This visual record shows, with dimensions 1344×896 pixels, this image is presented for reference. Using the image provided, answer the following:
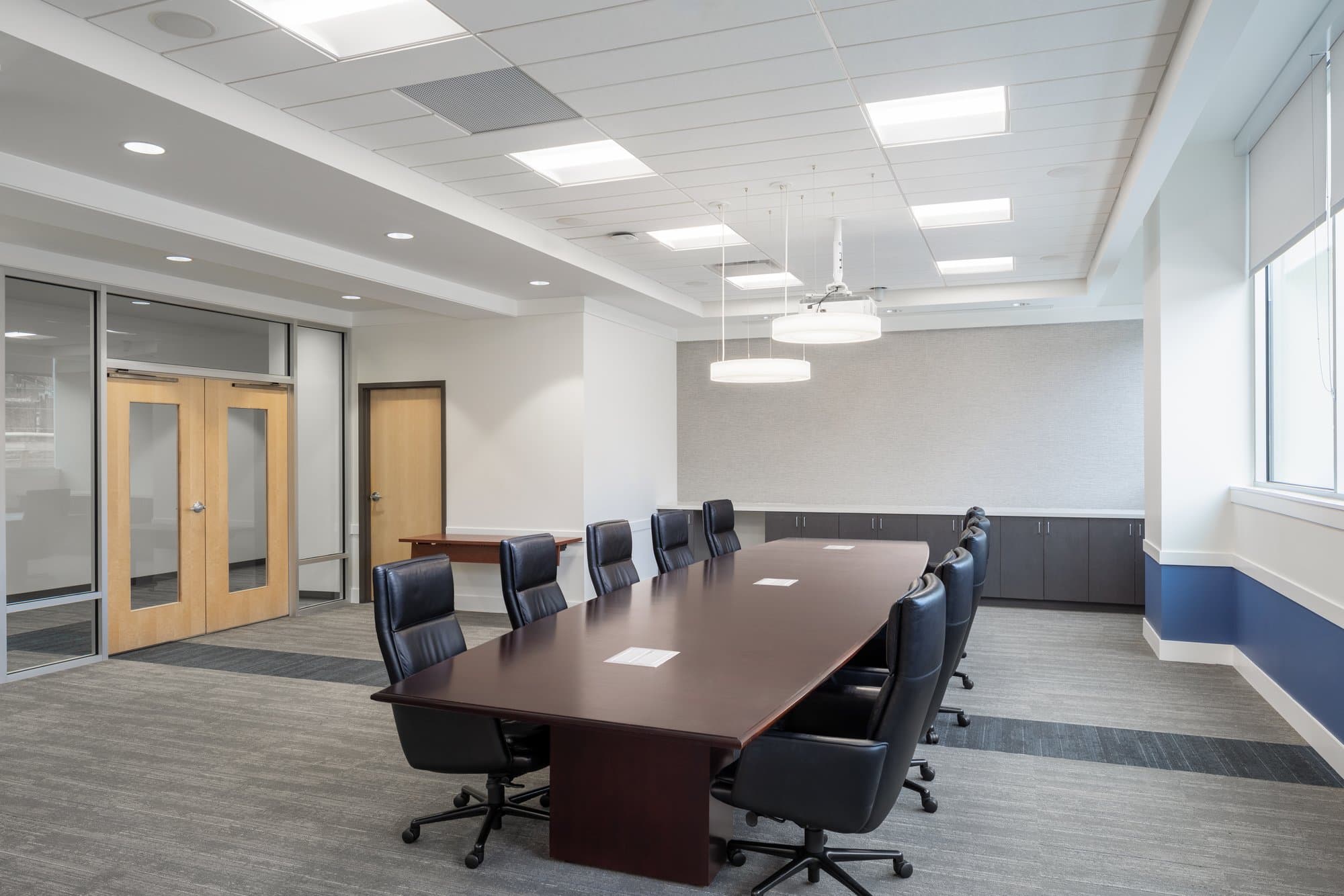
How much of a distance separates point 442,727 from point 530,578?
122cm

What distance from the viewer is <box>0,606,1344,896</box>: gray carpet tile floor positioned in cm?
285

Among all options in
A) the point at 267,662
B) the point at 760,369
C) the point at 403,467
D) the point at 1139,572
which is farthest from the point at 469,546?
the point at 1139,572

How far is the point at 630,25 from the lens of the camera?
306cm

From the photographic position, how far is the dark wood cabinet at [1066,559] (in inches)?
309

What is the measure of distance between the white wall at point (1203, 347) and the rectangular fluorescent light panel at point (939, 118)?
7.35 feet

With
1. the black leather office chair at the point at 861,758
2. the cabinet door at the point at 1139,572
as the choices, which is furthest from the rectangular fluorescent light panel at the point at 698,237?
the cabinet door at the point at 1139,572

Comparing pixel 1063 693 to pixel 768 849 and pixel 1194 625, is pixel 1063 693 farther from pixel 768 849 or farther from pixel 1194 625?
pixel 768 849

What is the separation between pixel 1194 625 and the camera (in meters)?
5.68

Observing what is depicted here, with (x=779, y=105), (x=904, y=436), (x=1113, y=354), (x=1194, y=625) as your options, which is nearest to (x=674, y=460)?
(x=904, y=436)

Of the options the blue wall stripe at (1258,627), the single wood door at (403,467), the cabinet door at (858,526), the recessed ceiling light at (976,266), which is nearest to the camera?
the blue wall stripe at (1258,627)

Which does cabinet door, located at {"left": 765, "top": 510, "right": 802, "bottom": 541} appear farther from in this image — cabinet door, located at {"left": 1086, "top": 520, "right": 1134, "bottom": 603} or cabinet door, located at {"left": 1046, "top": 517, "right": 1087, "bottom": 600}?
cabinet door, located at {"left": 1086, "top": 520, "right": 1134, "bottom": 603}

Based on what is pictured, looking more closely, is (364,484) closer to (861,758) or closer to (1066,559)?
(1066,559)

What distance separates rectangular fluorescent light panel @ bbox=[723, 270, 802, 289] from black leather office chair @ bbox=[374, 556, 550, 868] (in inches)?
183

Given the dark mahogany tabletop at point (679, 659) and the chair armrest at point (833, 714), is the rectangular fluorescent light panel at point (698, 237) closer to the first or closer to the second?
the dark mahogany tabletop at point (679, 659)
